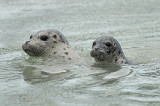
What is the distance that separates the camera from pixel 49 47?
908 cm

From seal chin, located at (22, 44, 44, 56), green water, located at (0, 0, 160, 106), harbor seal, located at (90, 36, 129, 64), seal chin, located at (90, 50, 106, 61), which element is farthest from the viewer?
seal chin, located at (22, 44, 44, 56)

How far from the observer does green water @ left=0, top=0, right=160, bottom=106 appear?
654 centimetres

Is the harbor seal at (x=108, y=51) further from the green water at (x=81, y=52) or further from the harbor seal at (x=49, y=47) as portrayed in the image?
the harbor seal at (x=49, y=47)

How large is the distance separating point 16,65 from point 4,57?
40.0 inches

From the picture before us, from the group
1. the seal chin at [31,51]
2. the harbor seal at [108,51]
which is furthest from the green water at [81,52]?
the harbor seal at [108,51]

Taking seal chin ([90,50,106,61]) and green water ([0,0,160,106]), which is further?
seal chin ([90,50,106,61])

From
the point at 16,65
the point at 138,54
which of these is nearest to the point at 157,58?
the point at 138,54

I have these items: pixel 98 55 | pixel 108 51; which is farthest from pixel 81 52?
pixel 98 55

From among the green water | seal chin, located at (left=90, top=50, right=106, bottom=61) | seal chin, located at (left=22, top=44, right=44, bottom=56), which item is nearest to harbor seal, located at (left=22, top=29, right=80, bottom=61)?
seal chin, located at (left=22, top=44, right=44, bottom=56)

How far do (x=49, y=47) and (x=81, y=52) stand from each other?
1484 mm

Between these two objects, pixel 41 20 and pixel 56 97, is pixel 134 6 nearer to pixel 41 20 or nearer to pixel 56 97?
pixel 41 20

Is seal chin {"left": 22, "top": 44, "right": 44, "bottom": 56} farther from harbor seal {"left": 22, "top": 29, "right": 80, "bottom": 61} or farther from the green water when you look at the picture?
the green water

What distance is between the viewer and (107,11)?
16234 millimetres

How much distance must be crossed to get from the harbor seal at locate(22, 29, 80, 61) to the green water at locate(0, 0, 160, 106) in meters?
0.21
